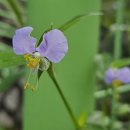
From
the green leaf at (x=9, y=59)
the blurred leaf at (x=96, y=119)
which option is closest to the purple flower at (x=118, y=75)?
the blurred leaf at (x=96, y=119)

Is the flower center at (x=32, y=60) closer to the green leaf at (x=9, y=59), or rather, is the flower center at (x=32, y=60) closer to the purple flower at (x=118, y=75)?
the green leaf at (x=9, y=59)

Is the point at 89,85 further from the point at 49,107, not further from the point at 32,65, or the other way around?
the point at 32,65

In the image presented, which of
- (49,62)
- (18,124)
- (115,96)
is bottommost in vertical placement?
(18,124)

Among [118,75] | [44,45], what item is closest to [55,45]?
[44,45]

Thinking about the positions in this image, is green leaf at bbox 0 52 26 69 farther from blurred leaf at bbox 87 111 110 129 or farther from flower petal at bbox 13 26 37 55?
blurred leaf at bbox 87 111 110 129

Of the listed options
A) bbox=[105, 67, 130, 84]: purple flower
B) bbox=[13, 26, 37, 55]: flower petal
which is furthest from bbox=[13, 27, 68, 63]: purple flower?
bbox=[105, 67, 130, 84]: purple flower

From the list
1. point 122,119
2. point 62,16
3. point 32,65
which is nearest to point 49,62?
point 32,65

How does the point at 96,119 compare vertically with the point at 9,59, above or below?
below

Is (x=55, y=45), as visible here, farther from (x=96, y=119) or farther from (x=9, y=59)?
(x=96, y=119)
